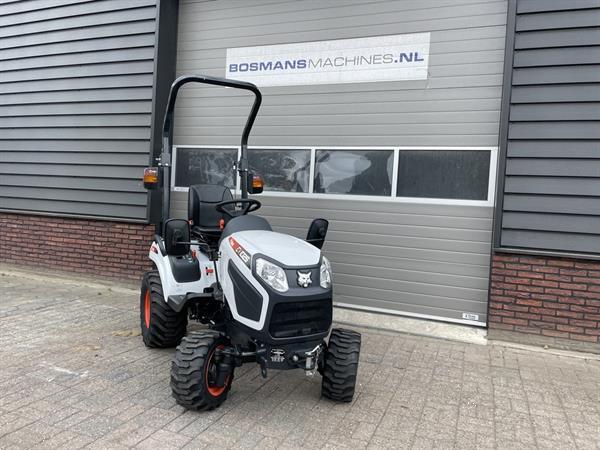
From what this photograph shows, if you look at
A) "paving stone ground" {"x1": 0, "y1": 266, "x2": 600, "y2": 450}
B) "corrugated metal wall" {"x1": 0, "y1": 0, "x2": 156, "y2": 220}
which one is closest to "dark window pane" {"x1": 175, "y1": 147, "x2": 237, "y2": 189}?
"corrugated metal wall" {"x1": 0, "y1": 0, "x2": 156, "y2": 220}

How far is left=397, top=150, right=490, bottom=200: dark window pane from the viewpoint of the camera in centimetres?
538

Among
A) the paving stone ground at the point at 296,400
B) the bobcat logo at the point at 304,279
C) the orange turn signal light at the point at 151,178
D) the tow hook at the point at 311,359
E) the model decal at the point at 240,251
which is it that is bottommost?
the paving stone ground at the point at 296,400

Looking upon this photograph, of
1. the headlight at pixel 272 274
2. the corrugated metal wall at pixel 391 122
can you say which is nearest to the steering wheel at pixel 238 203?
the headlight at pixel 272 274

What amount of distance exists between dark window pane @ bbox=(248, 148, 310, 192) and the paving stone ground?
7.53 ft

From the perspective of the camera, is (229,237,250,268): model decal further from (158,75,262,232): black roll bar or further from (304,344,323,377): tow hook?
(158,75,262,232): black roll bar

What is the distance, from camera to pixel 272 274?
3.20 metres

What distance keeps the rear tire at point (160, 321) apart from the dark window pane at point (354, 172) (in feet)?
8.20

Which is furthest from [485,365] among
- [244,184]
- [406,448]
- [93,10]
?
[93,10]

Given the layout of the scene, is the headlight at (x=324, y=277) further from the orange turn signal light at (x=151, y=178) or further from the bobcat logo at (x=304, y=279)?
the orange turn signal light at (x=151, y=178)

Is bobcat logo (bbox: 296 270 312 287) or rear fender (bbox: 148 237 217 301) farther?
rear fender (bbox: 148 237 217 301)

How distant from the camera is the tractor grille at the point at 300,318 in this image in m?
3.17

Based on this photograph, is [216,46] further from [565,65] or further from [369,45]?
[565,65]

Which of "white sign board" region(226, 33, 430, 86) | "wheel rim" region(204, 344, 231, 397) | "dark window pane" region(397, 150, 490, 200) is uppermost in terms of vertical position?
"white sign board" region(226, 33, 430, 86)

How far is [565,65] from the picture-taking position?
4879 millimetres
